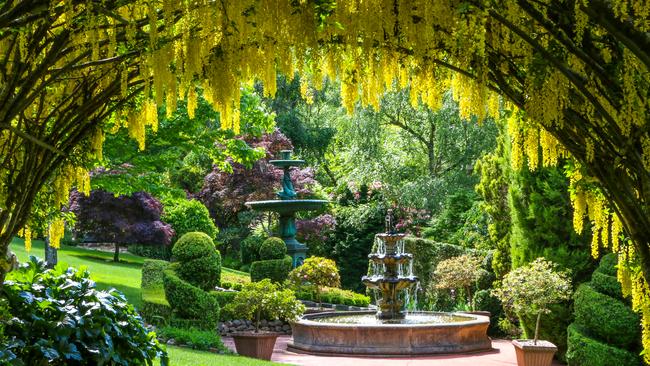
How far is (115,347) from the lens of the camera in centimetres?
546

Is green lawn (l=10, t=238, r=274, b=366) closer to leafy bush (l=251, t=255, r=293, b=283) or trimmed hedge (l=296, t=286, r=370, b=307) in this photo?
leafy bush (l=251, t=255, r=293, b=283)

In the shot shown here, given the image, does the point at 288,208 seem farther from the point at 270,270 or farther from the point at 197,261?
the point at 197,261

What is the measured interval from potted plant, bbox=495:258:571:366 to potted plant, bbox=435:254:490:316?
169 inches

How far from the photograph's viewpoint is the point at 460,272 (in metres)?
15.6

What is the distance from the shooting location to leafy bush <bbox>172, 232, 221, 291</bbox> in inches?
549

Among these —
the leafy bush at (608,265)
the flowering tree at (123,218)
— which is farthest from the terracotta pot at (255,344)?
the flowering tree at (123,218)

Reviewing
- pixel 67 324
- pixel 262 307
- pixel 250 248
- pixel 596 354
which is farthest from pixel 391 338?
pixel 250 248

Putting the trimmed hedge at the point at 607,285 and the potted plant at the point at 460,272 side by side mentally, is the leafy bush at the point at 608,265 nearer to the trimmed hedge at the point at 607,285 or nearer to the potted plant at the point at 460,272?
the trimmed hedge at the point at 607,285

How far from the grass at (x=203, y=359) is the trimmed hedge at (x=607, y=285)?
4127 mm

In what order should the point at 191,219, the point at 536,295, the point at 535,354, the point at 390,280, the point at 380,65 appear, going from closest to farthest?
1. the point at 380,65
2. the point at 535,354
3. the point at 536,295
4. the point at 390,280
5. the point at 191,219

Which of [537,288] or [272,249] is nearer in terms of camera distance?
[537,288]

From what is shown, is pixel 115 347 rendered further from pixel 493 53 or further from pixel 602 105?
pixel 602 105

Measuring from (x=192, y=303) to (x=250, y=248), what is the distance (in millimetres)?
11079

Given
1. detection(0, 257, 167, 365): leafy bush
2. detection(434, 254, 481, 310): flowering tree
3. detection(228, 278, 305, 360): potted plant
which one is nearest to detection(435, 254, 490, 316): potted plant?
detection(434, 254, 481, 310): flowering tree
